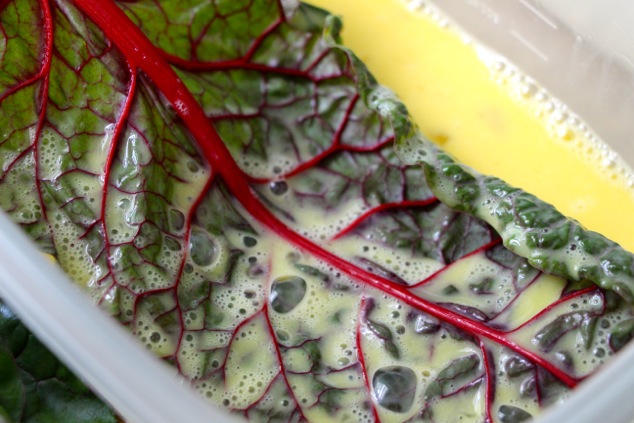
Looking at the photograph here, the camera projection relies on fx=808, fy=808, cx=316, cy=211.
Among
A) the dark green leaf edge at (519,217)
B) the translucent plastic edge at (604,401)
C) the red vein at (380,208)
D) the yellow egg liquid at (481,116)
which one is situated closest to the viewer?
the translucent plastic edge at (604,401)

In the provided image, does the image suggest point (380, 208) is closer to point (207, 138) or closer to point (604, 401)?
point (207, 138)

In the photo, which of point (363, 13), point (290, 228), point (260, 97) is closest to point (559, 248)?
point (290, 228)

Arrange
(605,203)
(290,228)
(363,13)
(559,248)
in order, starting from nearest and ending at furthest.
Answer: (559,248) < (290,228) < (605,203) < (363,13)

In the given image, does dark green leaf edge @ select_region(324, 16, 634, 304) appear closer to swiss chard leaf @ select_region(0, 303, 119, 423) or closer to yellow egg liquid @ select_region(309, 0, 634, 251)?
yellow egg liquid @ select_region(309, 0, 634, 251)

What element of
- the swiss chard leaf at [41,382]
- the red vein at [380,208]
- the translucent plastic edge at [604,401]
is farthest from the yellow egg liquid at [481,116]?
the swiss chard leaf at [41,382]

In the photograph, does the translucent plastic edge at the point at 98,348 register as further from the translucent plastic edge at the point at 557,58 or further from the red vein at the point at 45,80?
the translucent plastic edge at the point at 557,58

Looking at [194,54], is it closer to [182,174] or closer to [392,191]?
[182,174]
